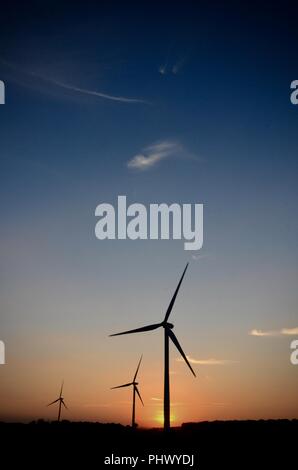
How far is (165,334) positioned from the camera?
1987 inches

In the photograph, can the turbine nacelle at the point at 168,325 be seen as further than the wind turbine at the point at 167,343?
Yes

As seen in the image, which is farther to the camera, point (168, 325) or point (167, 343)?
point (168, 325)

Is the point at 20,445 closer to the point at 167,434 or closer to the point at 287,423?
the point at 167,434

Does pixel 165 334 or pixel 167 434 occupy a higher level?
pixel 165 334

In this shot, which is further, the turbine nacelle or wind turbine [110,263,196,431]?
the turbine nacelle
